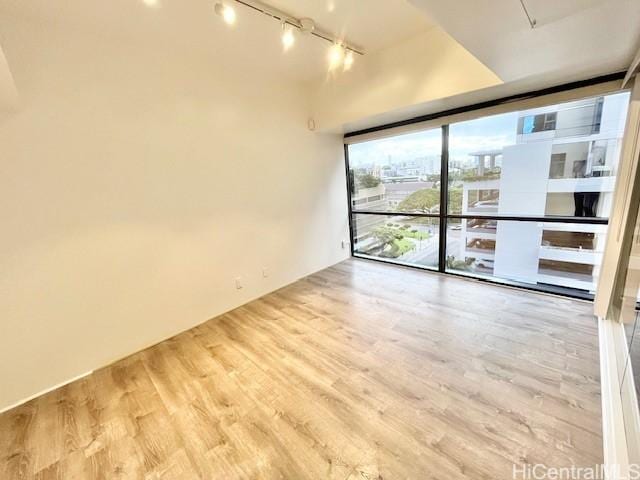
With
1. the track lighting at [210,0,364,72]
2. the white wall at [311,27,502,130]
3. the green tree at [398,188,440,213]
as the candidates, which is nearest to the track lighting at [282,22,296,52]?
the track lighting at [210,0,364,72]

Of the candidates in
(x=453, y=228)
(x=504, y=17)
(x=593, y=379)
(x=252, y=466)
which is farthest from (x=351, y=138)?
(x=252, y=466)

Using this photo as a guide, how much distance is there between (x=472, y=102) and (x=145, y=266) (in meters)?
3.77

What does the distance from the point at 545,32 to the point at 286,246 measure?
310 cm

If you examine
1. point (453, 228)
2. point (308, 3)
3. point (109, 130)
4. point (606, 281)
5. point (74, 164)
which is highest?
point (308, 3)

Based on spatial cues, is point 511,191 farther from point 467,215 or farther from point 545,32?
point 545,32

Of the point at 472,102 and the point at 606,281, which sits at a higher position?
the point at 472,102

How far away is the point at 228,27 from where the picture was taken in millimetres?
2191

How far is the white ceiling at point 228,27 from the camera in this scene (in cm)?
184

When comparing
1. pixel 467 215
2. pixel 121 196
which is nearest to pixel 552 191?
pixel 467 215

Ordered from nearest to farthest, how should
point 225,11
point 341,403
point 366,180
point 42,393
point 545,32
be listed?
point 545,32 → point 341,403 → point 225,11 → point 42,393 → point 366,180

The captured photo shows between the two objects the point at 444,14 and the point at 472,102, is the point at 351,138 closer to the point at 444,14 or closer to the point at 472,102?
the point at 472,102

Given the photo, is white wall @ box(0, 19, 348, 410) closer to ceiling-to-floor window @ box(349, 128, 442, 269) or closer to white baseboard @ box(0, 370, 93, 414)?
white baseboard @ box(0, 370, 93, 414)

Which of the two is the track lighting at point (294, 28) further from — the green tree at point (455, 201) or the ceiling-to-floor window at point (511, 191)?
the green tree at point (455, 201)

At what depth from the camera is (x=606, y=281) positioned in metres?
2.32
